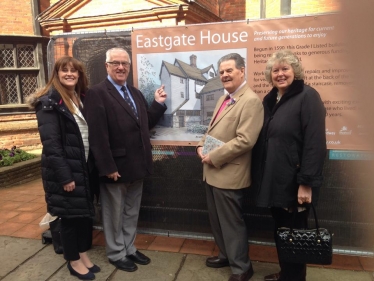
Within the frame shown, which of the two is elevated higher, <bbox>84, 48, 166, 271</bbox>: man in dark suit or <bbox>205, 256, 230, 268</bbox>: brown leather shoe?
<bbox>84, 48, 166, 271</bbox>: man in dark suit

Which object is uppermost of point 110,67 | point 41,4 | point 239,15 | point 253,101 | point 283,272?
point 41,4

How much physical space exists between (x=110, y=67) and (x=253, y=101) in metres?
1.25

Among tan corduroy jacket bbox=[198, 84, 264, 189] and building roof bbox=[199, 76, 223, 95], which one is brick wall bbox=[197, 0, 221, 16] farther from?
tan corduroy jacket bbox=[198, 84, 264, 189]

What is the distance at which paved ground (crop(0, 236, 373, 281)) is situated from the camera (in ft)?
8.93

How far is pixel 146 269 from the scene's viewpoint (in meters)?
2.86

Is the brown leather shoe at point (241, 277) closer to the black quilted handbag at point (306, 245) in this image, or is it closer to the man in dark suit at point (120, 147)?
the black quilted handbag at point (306, 245)

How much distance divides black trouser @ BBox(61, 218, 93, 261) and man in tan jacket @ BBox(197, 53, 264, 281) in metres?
1.12

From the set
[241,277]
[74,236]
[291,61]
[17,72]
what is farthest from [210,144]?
[17,72]

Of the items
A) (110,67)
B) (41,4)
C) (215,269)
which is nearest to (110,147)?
(110,67)

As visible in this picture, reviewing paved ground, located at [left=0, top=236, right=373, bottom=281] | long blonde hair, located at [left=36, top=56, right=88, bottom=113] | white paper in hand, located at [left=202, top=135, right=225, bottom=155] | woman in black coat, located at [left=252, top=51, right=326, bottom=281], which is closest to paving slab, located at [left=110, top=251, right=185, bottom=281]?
paved ground, located at [left=0, top=236, right=373, bottom=281]

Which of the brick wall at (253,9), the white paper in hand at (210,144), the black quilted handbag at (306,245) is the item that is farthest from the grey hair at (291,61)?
the brick wall at (253,9)

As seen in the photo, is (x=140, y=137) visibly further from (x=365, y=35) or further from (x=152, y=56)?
(x=365, y=35)

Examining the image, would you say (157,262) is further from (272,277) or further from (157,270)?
(272,277)

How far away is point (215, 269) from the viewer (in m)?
2.84
